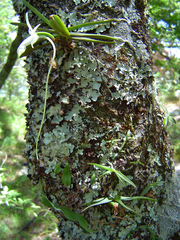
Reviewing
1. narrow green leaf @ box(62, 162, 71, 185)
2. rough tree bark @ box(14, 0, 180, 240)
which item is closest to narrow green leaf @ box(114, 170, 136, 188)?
rough tree bark @ box(14, 0, 180, 240)

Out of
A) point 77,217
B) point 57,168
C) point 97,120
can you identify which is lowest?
point 77,217

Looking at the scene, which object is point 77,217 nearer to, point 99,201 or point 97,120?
point 99,201

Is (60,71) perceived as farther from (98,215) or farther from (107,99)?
(98,215)

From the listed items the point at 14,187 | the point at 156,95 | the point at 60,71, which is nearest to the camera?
the point at 60,71

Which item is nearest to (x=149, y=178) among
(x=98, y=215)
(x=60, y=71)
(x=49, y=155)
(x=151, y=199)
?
(x=151, y=199)

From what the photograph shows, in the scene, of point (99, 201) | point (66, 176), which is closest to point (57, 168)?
point (66, 176)

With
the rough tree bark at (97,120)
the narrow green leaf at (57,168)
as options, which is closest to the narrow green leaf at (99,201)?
the rough tree bark at (97,120)

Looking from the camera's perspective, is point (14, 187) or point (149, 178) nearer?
point (149, 178)

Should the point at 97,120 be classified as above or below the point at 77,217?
above
